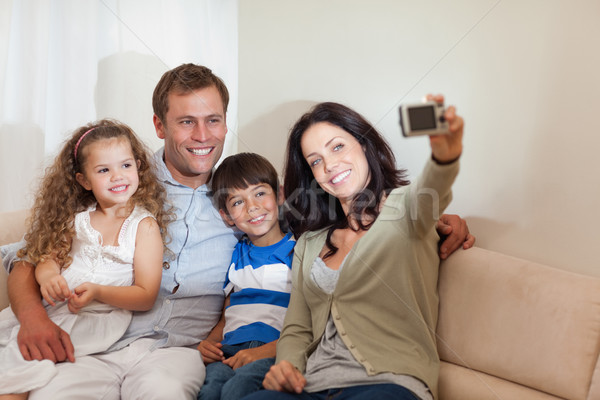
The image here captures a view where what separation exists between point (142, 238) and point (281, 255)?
422 mm

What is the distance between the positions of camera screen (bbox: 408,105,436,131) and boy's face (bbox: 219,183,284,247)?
2.50 feet

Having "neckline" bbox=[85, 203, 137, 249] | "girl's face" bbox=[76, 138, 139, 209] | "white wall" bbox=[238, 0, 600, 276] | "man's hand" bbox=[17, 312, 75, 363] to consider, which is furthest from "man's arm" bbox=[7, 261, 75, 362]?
"white wall" bbox=[238, 0, 600, 276]

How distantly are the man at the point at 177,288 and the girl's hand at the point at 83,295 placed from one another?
0.09 meters

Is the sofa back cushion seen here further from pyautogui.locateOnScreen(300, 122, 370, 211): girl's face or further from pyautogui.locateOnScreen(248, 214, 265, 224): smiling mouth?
pyautogui.locateOnScreen(248, 214, 265, 224): smiling mouth

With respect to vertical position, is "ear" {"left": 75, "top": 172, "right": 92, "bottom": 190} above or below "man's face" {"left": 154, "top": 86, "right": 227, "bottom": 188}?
below

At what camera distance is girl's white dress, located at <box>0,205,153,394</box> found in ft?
4.88

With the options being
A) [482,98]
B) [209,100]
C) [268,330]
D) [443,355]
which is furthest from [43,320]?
[482,98]

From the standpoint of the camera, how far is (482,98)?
64.1 inches

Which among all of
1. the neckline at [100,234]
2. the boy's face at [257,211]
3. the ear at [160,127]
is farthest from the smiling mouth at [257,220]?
the ear at [160,127]

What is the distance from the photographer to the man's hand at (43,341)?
4.58 ft

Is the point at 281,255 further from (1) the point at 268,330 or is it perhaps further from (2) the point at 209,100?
(2) the point at 209,100

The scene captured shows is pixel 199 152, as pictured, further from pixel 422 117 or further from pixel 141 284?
pixel 422 117

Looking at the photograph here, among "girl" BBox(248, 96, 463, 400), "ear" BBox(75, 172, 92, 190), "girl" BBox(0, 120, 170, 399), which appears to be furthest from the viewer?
"ear" BBox(75, 172, 92, 190)

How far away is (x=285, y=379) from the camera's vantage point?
1.29 meters
